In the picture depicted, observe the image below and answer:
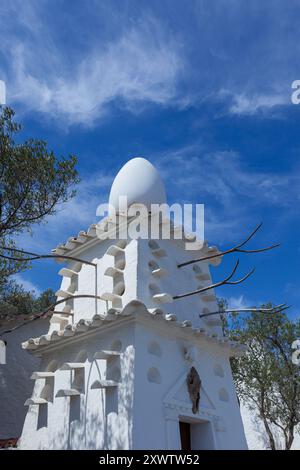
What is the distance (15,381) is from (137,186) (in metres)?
8.24

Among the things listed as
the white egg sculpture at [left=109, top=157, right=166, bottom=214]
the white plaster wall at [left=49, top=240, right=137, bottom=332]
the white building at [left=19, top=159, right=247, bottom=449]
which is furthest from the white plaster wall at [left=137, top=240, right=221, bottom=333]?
the white egg sculpture at [left=109, top=157, right=166, bottom=214]

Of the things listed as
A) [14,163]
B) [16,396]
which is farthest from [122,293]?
Answer: [16,396]

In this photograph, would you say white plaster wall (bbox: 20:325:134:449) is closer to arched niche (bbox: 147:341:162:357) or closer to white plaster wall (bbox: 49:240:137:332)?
arched niche (bbox: 147:341:162:357)

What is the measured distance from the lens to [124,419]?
9883 mm

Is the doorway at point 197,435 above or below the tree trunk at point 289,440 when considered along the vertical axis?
below

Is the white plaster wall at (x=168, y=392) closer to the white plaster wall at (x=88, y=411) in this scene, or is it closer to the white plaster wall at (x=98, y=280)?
the white plaster wall at (x=88, y=411)

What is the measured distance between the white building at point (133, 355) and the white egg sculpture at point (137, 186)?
0.03m

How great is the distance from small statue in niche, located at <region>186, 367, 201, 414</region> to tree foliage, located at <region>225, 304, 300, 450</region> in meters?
8.92

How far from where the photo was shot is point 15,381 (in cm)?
1658

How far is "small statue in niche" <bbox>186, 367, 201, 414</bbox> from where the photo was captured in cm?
1125

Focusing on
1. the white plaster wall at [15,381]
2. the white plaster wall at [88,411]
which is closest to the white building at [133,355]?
the white plaster wall at [88,411]

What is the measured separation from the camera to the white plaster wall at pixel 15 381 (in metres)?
15.8

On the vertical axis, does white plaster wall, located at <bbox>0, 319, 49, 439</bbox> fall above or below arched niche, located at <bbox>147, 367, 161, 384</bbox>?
above
